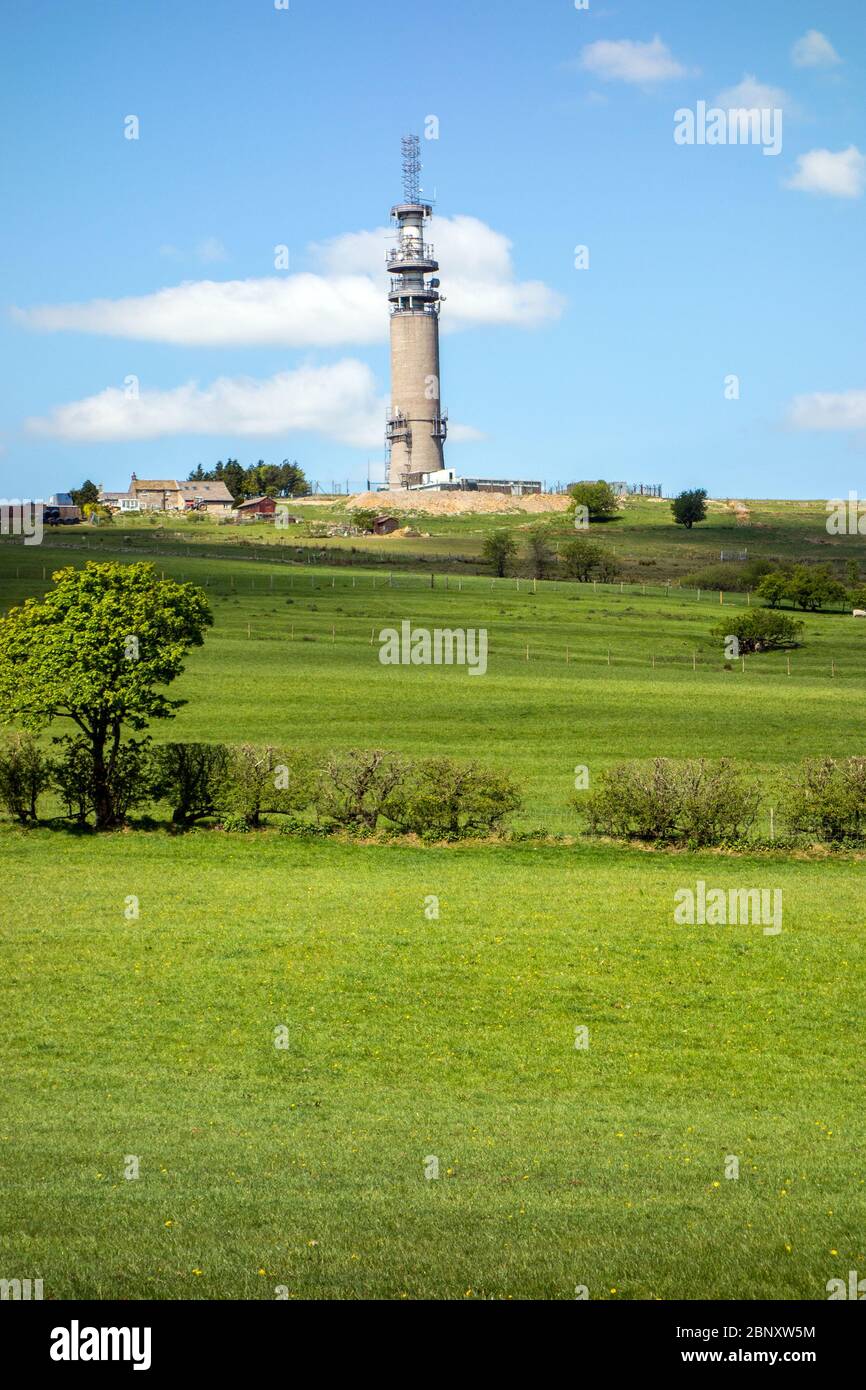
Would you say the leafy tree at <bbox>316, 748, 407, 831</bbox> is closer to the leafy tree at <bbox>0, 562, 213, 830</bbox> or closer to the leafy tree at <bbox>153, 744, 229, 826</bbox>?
the leafy tree at <bbox>153, 744, 229, 826</bbox>

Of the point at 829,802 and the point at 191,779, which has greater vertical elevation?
the point at 191,779

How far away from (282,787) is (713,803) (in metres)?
12.8

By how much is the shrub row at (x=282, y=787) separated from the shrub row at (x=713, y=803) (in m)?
3.07

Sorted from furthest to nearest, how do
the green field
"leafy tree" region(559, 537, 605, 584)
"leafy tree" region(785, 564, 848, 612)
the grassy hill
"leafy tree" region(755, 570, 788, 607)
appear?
the grassy hill → "leafy tree" region(559, 537, 605, 584) → "leafy tree" region(755, 570, 788, 607) → "leafy tree" region(785, 564, 848, 612) → the green field

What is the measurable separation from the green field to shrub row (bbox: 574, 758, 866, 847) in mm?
1305

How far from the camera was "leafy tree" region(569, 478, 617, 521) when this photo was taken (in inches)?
7387

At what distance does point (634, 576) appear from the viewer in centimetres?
12600

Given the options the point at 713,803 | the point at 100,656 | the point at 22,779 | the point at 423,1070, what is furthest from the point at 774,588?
the point at 423,1070

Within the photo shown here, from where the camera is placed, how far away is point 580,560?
123250 mm

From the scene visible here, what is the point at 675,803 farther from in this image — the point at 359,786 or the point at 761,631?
the point at 761,631

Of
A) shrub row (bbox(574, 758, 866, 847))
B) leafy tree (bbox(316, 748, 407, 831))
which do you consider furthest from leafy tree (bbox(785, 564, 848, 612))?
leafy tree (bbox(316, 748, 407, 831))

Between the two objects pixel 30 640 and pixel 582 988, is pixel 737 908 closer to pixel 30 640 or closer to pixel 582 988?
pixel 582 988

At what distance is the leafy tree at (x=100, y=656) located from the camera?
131 ft
